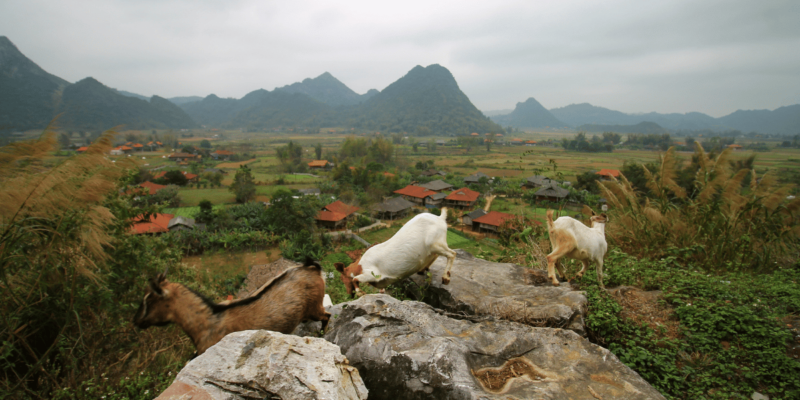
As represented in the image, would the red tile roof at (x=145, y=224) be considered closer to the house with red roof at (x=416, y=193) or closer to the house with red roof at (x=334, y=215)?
the house with red roof at (x=334, y=215)

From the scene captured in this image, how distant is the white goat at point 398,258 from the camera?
12.8 ft

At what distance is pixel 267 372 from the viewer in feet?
6.46

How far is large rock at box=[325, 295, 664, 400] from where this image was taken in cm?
217

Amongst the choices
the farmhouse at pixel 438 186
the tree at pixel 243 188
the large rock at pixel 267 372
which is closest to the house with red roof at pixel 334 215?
the tree at pixel 243 188

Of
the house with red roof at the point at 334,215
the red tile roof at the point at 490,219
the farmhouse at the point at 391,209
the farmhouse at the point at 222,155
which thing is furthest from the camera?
the farmhouse at the point at 222,155

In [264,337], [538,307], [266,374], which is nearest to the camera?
[266,374]

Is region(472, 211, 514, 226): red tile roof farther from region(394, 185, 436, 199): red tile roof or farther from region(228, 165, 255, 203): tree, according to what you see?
region(228, 165, 255, 203): tree

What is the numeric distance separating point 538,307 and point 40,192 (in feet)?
17.0

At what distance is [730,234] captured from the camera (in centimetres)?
559

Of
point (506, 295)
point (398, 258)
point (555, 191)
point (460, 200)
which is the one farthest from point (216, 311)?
point (460, 200)

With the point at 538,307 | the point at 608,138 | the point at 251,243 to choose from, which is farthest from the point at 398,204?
the point at 608,138

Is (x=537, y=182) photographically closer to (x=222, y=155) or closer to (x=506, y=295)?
(x=506, y=295)

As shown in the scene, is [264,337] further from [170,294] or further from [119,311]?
[119,311]

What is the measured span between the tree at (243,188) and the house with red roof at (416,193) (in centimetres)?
2033
